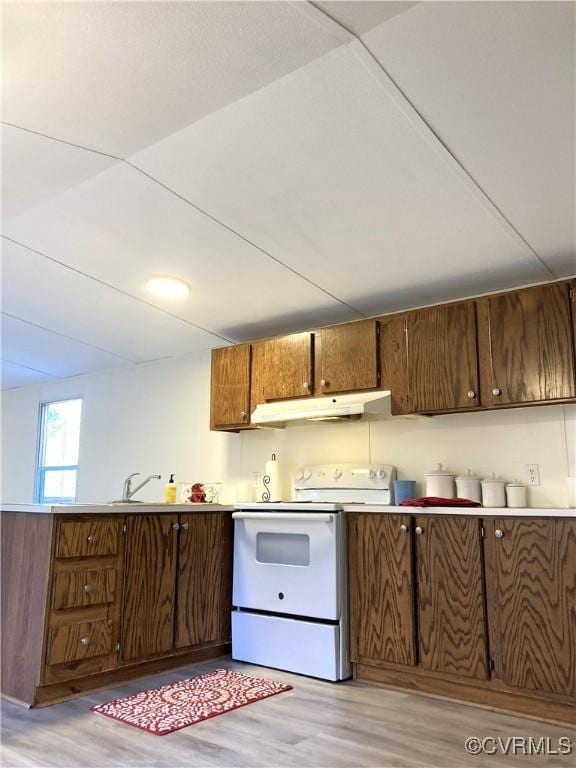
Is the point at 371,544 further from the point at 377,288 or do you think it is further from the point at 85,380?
the point at 85,380

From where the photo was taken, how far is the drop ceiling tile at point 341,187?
2.32 metres

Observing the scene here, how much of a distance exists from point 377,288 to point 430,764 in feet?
7.61

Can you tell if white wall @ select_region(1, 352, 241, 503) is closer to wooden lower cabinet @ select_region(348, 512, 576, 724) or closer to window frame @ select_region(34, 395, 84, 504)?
window frame @ select_region(34, 395, 84, 504)

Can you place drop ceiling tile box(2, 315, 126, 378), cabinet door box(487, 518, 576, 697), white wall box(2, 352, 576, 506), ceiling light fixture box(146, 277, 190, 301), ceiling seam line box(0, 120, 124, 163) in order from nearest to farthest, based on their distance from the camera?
ceiling seam line box(0, 120, 124, 163) < cabinet door box(487, 518, 576, 697) < white wall box(2, 352, 576, 506) < ceiling light fixture box(146, 277, 190, 301) < drop ceiling tile box(2, 315, 126, 378)

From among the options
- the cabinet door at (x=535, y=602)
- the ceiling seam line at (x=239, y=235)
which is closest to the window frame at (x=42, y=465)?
the ceiling seam line at (x=239, y=235)

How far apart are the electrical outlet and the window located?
3.91m

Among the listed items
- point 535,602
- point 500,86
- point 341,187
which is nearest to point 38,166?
point 341,187

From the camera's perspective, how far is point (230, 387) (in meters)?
4.12

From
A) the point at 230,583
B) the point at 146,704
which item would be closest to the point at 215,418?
the point at 230,583

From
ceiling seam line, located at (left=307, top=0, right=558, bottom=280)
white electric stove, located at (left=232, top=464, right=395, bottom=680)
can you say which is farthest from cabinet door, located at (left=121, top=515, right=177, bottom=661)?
ceiling seam line, located at (left=307, top=0, right=558, bottom=280)

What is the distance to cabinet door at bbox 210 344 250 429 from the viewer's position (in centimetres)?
403

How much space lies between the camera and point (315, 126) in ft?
7.91

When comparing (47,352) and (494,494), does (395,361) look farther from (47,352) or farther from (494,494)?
(47,352)

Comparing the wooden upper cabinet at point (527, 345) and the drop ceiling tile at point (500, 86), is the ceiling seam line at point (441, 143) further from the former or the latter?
the wooden upper cabinet at point (527, 345)
